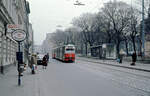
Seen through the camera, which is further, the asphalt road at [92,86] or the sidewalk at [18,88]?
the asphalt road at [92,86]

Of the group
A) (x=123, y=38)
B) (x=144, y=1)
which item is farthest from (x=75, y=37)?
(x=144, y=1)

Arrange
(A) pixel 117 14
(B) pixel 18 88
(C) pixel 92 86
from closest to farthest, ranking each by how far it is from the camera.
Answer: (B) pixel 18 88, (C) pixel 92 86, (A) pixel 117 14

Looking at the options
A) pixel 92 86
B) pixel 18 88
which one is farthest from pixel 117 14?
pixel 18 88

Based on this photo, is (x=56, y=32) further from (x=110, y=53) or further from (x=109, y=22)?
(x=110, y=53)

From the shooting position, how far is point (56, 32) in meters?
102

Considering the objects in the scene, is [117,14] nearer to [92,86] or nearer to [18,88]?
[92,86]

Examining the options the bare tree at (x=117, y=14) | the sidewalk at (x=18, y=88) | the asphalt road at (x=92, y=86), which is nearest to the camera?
the sidewalk at (x=18, y=88)

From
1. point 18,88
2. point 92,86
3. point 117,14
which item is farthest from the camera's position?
point 117,14

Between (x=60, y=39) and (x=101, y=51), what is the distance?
5496 centimetres

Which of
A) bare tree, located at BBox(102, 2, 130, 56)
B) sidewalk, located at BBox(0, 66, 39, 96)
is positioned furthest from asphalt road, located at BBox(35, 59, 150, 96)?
bare tree, located at BBox(102, 2, 130, 56)

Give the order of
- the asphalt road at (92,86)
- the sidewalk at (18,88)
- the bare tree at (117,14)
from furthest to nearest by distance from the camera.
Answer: the bare tree at (117,14) < the asphalt road at (92,86) < the sidewalk at (18,88)

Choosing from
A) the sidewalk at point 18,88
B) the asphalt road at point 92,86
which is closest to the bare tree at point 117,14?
the asphalt road at point 92,86

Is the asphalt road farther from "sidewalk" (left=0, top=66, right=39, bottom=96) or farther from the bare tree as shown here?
the bare tree

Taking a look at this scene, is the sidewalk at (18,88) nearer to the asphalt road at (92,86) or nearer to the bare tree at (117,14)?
the asphalt road at (92,86)
